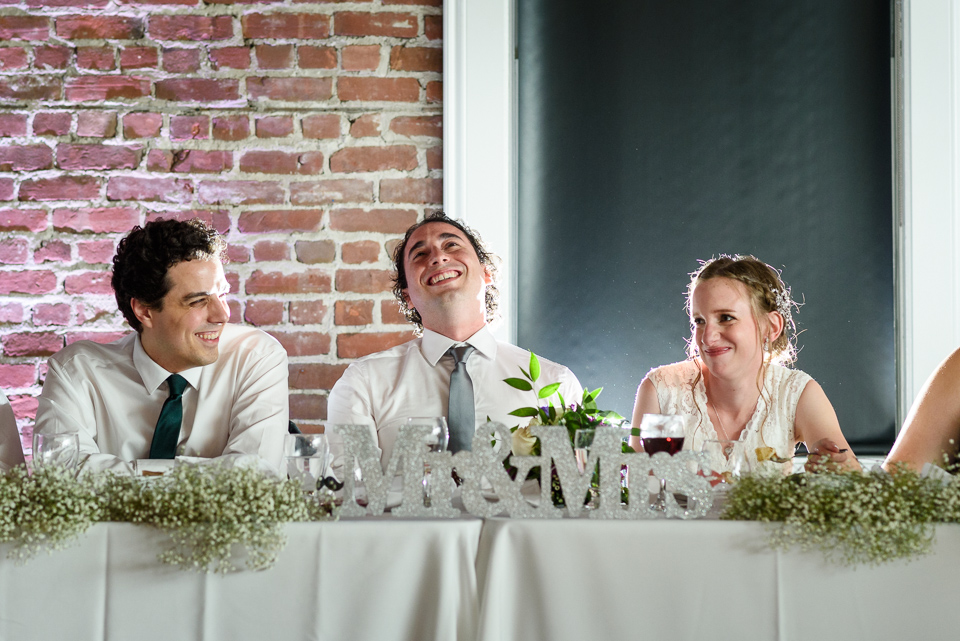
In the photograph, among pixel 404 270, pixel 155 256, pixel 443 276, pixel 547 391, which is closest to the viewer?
pixel 547 391

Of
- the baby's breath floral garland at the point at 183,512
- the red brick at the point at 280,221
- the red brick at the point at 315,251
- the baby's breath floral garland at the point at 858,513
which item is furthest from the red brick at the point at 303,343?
the baby's breath floral garland at the point at 858,513

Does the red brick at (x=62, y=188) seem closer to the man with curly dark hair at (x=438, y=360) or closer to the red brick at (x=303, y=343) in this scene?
the red brick at (x=303, y=343)

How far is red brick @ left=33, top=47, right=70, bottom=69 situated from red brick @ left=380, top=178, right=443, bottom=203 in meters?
1.15

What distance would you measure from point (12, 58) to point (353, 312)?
1.43m

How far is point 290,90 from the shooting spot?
2.63 m

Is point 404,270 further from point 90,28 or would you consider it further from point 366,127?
point 90,28

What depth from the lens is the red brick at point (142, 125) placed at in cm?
262

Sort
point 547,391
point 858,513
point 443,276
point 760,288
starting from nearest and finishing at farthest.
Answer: point 858,513
point 547,391
point 760,288
point 443,276

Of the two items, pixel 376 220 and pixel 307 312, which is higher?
pixel 376 220

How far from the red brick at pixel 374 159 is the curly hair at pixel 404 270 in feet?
0.67

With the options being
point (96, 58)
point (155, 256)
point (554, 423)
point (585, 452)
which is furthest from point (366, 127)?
point (585, 452)

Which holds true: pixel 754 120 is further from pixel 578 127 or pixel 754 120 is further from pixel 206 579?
pixel 206 579

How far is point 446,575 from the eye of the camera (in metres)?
1.24

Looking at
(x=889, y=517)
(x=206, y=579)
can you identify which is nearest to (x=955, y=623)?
(x=889, y=517)
